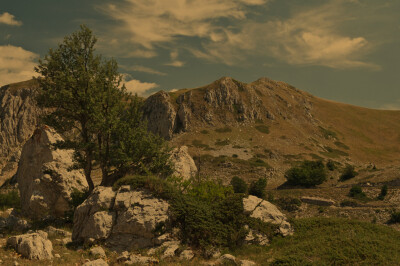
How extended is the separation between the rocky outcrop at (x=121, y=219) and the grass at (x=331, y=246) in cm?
523

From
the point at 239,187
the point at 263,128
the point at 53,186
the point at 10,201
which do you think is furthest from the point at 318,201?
the point at 263,128

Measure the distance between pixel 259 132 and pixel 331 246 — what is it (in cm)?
9550

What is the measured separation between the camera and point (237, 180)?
59.3 meters

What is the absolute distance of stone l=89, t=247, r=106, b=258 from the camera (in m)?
14.6

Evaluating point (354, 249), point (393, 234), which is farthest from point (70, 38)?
point (393, 234)

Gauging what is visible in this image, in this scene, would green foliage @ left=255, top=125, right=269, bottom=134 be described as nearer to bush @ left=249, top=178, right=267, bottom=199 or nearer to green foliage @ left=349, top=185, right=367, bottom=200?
bush @ left=249, top=178, right=267, bottom=199

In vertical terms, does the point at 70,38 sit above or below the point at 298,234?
above

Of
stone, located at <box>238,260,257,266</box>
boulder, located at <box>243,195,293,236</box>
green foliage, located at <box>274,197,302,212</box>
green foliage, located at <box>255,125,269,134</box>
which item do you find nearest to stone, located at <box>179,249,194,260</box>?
stone, located at <box>238,260,257,266</box>

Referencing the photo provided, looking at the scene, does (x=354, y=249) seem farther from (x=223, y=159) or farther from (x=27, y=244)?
(x=223, y=159)

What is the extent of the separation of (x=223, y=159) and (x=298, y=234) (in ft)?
215

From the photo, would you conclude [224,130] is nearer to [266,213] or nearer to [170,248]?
[266,213]

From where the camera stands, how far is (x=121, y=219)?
642 inches

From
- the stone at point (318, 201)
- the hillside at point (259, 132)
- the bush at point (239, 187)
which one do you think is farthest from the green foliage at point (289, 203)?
the hillside at point (259, 132)

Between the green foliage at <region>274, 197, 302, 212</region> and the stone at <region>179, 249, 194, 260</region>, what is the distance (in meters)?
32.2
